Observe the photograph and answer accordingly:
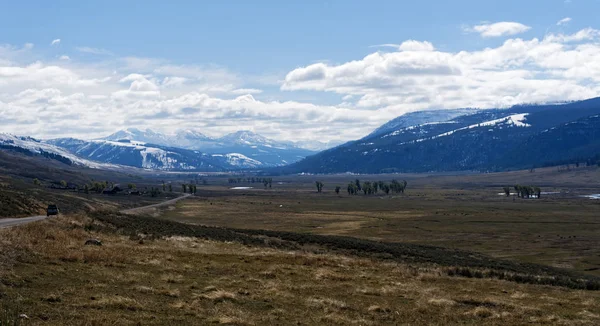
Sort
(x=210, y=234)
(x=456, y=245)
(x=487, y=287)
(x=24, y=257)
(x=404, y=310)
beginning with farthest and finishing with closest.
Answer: (x=456, y=245)
(x=210, y=234)
(x=487, y=287)
(x=24, y=257)
(x=404, y=310)

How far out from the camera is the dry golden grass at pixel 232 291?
71.5ft

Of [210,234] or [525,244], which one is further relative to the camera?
[525,244]

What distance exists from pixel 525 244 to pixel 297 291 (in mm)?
86751

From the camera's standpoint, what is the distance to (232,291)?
2756 cm

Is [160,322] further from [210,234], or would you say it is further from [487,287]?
[210,234]

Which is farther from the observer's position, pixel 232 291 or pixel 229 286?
pixel 229 286

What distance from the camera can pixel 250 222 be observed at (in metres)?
145

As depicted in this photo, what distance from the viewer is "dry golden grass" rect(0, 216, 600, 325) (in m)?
21.8

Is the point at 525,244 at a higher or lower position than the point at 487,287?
lower

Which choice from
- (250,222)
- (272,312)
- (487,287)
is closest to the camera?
(272,312)

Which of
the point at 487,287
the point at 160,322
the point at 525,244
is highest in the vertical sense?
the point at 160,322

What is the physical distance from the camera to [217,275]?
32.8 meters

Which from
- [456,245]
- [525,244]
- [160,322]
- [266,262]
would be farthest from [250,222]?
[160,322]

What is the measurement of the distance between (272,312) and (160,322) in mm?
5407
